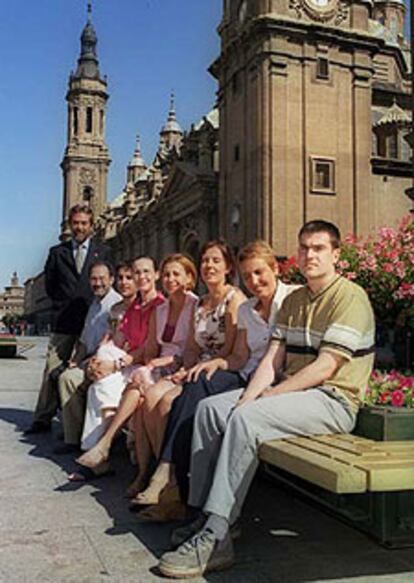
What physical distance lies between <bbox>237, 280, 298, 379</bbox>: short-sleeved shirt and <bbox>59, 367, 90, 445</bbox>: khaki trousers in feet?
7.26

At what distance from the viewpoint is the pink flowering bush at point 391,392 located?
3992mm

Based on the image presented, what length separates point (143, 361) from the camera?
5.83 meters

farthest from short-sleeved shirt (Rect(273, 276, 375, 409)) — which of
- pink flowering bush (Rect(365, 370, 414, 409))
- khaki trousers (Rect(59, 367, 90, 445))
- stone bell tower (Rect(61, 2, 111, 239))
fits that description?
stone bell tower (Rect(61, 2, 111, 239))

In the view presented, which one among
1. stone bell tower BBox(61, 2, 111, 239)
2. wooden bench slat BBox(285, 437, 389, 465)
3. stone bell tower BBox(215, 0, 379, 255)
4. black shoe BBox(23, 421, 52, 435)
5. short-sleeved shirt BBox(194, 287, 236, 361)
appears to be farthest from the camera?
stone bell tower BBox(61, 2, 111, 239)

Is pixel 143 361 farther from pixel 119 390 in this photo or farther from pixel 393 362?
pixel 393 362

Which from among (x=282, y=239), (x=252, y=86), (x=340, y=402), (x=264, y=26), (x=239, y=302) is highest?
(x=264, y=26)

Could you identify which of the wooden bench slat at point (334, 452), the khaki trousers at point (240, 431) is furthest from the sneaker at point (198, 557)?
the wooden bench slat at point (334, 452)

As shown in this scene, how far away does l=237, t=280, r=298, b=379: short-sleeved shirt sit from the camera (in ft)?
15.2

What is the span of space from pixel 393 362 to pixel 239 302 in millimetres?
4289

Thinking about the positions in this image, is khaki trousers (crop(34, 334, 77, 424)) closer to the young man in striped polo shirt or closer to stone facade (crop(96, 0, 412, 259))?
the young man in striped polo shirt

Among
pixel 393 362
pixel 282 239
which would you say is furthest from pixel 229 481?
pixel 282 239

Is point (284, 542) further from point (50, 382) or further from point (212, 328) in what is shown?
point (50, 382)

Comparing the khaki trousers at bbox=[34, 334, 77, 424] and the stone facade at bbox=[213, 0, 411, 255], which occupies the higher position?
the stone facade at bbox=[213, 0, 411, 255]

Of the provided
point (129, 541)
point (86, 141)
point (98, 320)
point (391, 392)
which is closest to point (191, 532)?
point (129, 541)
